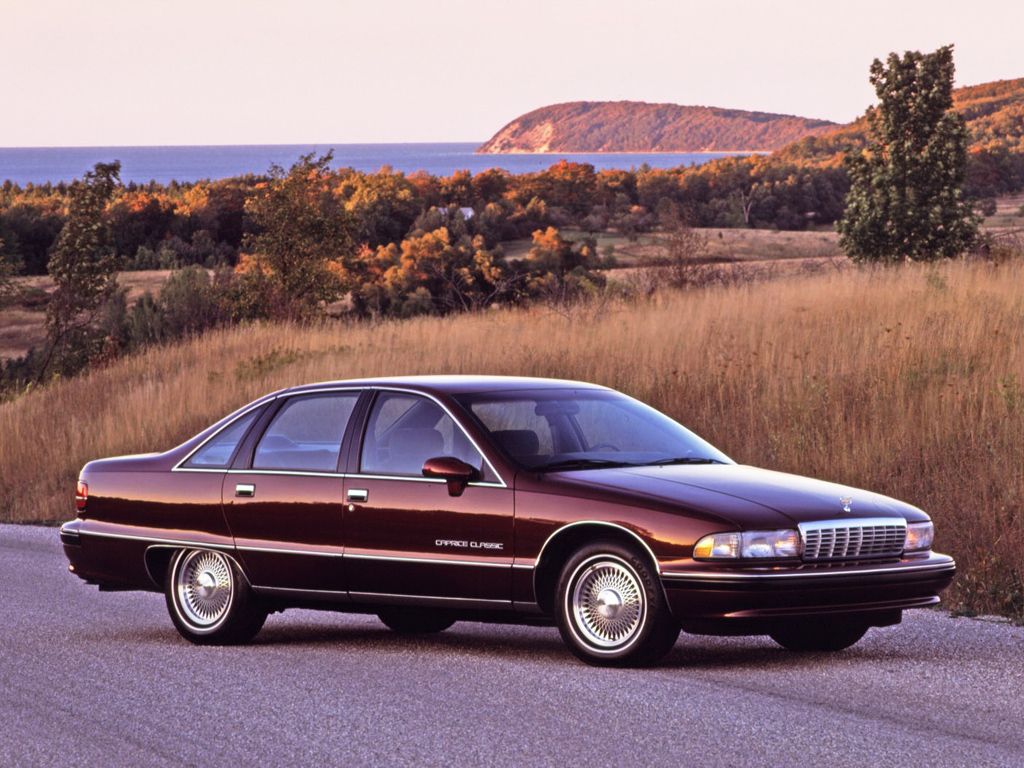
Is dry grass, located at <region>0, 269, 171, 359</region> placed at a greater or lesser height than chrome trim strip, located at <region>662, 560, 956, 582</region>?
lesser

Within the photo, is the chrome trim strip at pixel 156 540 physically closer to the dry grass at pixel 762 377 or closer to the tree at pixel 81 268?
the dry grass at pixel 762 377

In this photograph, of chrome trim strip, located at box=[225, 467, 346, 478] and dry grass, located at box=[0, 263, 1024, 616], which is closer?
chrome trim strip, located at box=[225, 467, 346, 478]

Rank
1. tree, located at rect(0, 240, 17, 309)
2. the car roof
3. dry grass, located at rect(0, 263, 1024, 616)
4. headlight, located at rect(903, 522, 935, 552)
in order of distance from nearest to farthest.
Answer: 1. headlight, located at rect(903, 522, 935, 552)
2. the car roof
3. dry grass, located at rect(0, 263, 1024, 616)
4. tree, located at rect(0, 240, 17, 309)

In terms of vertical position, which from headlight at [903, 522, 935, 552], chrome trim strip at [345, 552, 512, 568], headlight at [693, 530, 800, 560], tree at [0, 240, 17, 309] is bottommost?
tree at [0, 240, 17, 309]

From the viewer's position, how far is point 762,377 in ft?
61.2

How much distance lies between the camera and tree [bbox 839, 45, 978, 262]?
109ft

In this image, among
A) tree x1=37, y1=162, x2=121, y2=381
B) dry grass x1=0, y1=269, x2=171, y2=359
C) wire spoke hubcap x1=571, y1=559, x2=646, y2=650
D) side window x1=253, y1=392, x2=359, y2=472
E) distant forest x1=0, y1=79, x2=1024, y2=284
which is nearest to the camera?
wire spoke hubcap x1=571, y1=559, x2=646, y2=650

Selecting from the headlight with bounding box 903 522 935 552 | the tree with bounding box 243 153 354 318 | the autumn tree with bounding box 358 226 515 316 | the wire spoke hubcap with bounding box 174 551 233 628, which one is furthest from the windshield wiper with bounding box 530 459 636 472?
the autumn tree with bounding box 358 226 515 316

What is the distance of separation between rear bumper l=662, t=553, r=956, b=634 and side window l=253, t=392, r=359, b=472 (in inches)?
94.0

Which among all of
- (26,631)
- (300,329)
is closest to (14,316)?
(300,329)

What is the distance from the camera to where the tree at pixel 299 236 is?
38.4 meters

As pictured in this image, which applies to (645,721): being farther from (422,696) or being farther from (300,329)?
(300,329)

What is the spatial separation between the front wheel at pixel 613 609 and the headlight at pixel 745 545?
0.99 ft

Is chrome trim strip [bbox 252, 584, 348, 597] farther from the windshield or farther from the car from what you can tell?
the windshield
